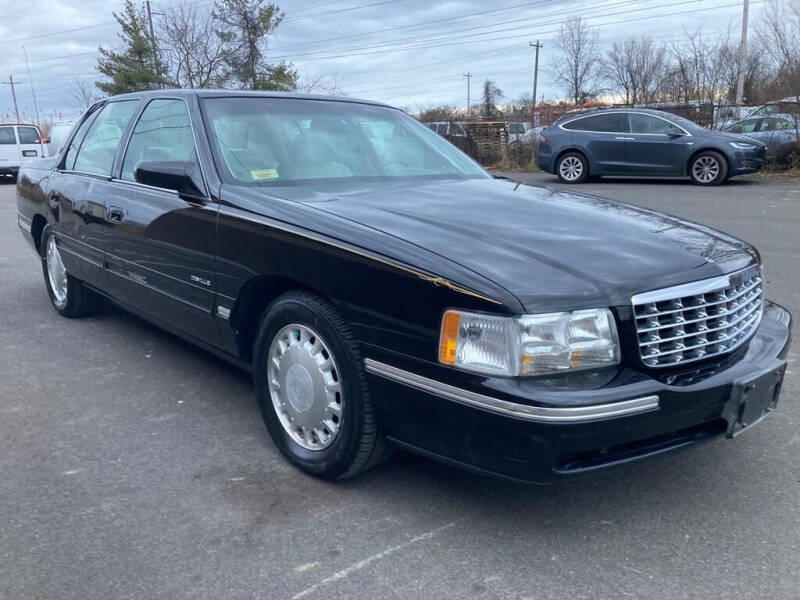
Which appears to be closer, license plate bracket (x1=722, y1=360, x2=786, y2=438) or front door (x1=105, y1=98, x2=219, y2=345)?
license plate bracket (x1=722, y1=360, x2=786, y2=438)

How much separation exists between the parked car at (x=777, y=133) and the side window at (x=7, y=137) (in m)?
19.6

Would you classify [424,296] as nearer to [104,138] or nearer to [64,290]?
[104,138]

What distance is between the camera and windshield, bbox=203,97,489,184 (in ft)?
12.2

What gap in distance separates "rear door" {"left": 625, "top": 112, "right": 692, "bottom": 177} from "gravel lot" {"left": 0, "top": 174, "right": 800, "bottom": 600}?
12001 millimetres

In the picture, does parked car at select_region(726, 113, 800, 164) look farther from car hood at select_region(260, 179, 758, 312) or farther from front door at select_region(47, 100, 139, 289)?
front door at select_region(47, 100, 139, 289)

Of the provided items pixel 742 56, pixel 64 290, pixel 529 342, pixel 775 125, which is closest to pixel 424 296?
pixel 529 342

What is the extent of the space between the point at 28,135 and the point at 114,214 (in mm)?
21266

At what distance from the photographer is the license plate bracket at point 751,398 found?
2.68 m

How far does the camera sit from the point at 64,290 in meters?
5.72

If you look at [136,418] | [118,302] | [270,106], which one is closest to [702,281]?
[270,106]

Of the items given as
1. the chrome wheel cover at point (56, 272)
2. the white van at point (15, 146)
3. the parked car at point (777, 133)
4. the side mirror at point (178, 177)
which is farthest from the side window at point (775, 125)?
the white van at point (15, 146)

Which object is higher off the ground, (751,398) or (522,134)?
(522,134)

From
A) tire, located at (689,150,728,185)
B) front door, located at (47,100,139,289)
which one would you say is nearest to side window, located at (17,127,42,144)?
tire, located at (689,150,728,185)

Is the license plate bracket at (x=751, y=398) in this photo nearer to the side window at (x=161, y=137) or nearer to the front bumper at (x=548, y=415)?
the front bumper at (x=548, y=415)
